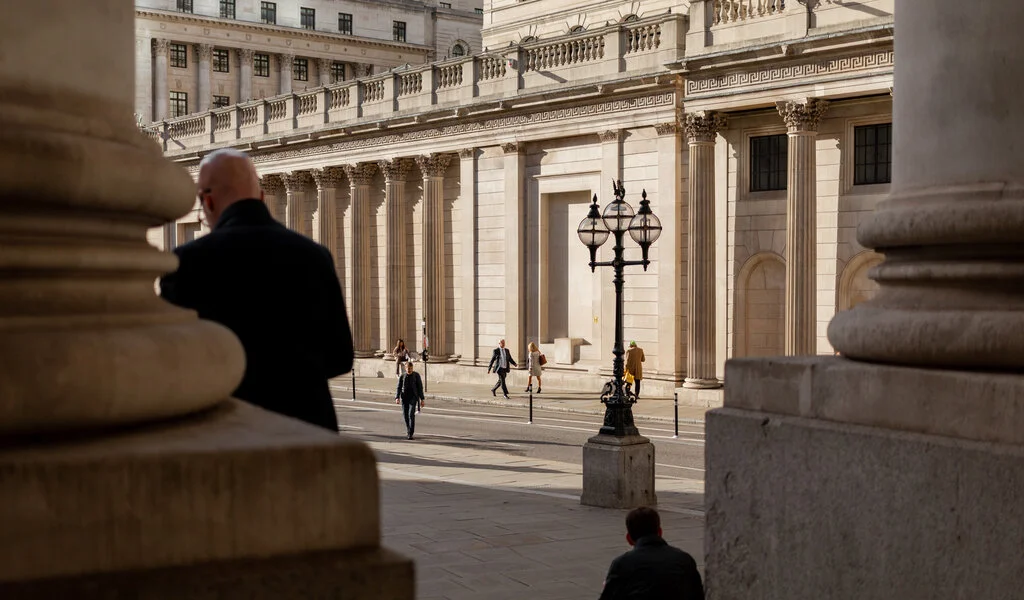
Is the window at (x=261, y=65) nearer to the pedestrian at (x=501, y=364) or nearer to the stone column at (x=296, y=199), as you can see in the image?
the stone column at (x=296, y=199)

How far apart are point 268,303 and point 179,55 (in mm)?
81702

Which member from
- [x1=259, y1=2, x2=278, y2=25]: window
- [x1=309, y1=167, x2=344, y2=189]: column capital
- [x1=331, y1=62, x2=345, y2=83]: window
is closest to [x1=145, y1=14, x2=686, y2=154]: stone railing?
[x1=309, y1=167, x2=344, y2=189]: column capital

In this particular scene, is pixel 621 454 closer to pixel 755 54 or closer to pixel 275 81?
pixel 755 54

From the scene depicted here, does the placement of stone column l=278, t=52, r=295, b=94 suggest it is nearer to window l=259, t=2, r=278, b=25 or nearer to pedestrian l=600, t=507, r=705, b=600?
window l=259, t=2, r=278, b=25

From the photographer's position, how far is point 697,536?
1435 centimetres

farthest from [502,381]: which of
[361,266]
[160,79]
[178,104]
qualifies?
[178,104]

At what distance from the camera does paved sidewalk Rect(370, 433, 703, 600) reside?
38.2ft

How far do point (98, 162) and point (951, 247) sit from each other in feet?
12.1

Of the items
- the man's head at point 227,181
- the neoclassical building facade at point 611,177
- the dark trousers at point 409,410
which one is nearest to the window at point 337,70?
the neoclassical building facade at point 611,177

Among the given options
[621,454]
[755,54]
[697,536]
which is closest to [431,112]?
[755,54]

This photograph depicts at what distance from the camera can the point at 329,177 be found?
51406 mm

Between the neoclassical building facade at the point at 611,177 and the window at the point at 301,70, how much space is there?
112 feet

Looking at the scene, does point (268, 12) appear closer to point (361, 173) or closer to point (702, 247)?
point (361, 173)

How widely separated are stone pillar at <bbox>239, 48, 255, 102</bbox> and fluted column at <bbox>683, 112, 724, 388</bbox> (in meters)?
53.2
